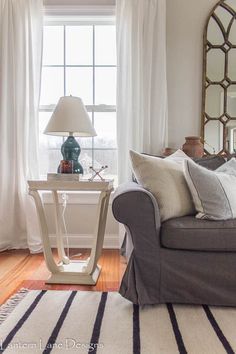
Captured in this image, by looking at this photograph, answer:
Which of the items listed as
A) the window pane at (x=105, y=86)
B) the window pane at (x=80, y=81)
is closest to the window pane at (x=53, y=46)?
the window pane at (x=80, y=81)

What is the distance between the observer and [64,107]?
7.27ft

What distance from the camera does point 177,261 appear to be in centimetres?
174

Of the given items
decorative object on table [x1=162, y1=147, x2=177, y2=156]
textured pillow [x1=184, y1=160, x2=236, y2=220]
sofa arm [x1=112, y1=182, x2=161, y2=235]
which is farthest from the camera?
decorative object on table [x1=162, y1=147, x2=177, y2=156]

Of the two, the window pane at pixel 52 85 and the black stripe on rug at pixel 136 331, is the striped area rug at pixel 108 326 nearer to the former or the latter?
the black stripe on rug at pixel 136 331

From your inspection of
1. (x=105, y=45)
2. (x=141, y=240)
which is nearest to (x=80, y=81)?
(x=105, y=45)

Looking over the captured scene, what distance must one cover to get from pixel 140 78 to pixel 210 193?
147 centimetres

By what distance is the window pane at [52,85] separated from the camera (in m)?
3.17

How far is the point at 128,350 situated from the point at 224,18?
290 cm

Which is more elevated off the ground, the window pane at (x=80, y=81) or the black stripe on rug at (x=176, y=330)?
the window pane at (x=80, y=81)

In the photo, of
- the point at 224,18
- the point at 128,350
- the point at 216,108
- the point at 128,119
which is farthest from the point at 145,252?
the point at 224,18

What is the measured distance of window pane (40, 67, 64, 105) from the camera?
317 centimetres

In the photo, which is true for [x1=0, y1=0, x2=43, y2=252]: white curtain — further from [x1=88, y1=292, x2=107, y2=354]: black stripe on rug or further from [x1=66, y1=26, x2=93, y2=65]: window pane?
[x1=88, y1=292, x2=107, y2=354]: black stripe on rug

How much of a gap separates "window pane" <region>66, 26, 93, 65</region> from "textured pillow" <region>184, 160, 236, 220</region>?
1.83m

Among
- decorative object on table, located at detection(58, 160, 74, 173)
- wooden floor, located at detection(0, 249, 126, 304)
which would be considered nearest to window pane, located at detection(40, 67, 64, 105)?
decorative object on table, located at detection(58, 160, 74, 173)
